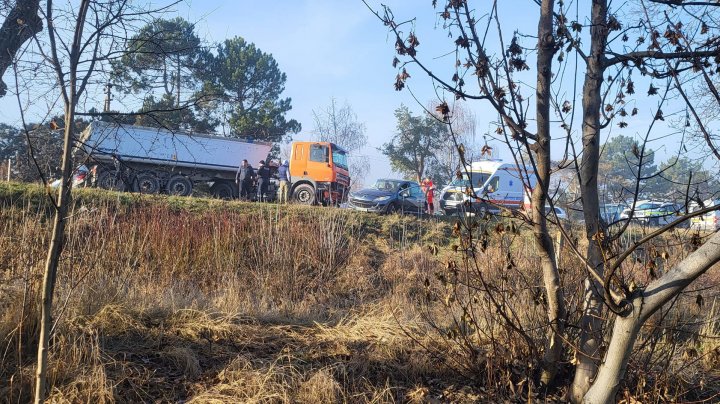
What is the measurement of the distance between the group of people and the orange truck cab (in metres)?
0.35

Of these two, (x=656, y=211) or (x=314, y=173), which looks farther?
(x=314, y=173)

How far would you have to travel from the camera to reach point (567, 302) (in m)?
4.25

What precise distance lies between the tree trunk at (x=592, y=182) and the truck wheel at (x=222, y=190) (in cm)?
1774

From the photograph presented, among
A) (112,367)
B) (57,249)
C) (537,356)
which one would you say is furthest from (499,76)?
(112,367)

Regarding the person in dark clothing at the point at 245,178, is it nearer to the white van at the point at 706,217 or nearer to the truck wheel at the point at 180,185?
the truck wheel at the point at 180,185

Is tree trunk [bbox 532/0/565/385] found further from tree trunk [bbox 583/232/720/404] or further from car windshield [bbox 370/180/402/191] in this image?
car windshield [bbox 370/180/402/191]

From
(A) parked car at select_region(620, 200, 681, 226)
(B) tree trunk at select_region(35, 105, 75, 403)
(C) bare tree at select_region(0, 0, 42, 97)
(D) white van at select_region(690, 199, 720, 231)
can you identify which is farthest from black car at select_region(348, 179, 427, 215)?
(B) tree trunk at select_region(35, 105, 75, 403)

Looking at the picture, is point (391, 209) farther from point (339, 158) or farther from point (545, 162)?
point (545, 162)

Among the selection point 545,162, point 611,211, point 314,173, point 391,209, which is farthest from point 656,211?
point 314,173

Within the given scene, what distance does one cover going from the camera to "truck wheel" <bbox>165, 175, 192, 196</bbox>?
59.0 ft

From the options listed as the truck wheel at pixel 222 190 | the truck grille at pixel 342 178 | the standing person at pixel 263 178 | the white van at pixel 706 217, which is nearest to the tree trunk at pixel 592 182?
the white van at pixel 706 217

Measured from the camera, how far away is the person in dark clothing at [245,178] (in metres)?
18.8

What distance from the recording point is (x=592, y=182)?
3381mm

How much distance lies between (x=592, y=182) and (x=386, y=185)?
15.7 m
